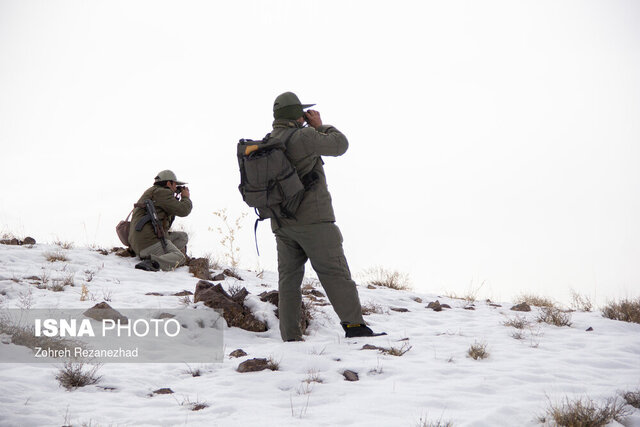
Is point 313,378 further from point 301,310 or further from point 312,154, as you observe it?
point 312,154

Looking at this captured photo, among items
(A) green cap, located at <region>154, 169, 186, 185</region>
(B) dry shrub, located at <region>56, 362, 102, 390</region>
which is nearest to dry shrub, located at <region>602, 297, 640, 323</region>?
(B) dry shrub, located at <region>56, 362, 102, 390</region>

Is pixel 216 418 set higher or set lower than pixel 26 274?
lower

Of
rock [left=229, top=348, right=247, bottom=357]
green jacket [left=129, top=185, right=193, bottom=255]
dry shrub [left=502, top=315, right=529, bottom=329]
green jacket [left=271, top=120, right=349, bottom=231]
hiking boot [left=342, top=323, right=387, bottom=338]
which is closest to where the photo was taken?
rock [left=229, top=348, right=247, bottom=357]

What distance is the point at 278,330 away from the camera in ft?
17.8

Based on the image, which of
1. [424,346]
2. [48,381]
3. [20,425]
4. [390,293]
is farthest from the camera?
[390,293]

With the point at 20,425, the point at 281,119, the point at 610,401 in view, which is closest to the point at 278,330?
the point at 281,119

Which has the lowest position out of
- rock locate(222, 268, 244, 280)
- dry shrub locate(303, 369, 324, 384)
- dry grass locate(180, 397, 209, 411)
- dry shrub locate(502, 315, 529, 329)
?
dry grass locate(180, 397, 209, 411)

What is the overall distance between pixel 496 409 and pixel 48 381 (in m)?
3.04

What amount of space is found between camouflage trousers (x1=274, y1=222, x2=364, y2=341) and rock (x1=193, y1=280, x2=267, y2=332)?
1.78 feet

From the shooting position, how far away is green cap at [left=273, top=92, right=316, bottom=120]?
4.84m

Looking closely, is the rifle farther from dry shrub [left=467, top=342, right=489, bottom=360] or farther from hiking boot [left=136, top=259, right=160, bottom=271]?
dry shrub [left=467, top=342, right=489, bottom=360]

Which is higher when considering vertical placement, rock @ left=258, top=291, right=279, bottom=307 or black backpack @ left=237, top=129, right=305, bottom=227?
black backpack @ left=237, top=129, right=305, bottom=227

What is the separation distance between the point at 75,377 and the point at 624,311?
6.82 m

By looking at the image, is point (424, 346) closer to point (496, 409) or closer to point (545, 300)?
point (496, 409)
